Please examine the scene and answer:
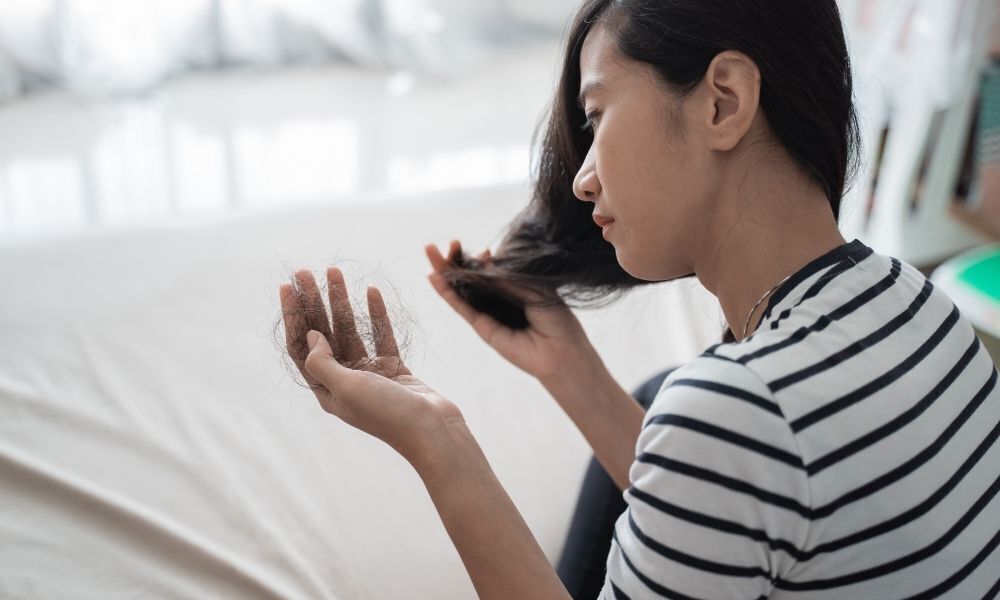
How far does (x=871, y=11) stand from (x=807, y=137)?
1.39 m

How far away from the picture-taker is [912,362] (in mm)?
653

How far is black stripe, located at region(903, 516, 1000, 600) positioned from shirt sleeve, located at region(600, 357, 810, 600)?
10 cm

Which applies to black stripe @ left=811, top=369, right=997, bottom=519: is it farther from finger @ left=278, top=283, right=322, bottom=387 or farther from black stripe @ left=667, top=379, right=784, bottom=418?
finger @ left=278, top=283, right=322, bottom=387

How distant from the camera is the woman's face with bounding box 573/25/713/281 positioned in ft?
2.29

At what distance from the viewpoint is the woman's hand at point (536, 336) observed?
964 mm

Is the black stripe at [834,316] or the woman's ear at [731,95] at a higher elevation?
the woman's ear at [731,95]

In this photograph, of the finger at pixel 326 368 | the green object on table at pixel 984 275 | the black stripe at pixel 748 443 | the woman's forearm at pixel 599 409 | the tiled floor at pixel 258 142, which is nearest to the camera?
the black stripe at pixel 748 443

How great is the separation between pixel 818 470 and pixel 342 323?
35 centimetres

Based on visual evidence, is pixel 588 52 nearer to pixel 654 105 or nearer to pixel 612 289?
pixel 654 105

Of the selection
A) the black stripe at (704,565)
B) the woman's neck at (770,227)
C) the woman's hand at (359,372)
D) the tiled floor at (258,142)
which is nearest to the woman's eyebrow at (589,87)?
the woman's neck at (770,227)

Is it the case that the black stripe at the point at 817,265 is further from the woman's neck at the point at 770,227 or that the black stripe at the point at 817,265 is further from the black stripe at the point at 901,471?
the black stripe at the point at 901,471

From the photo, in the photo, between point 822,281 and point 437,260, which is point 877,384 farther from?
point 437,260

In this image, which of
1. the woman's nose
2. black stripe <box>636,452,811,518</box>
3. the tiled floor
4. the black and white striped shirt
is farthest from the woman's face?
the tiled floor

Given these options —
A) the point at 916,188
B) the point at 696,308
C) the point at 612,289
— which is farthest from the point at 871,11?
the point at 612,289
